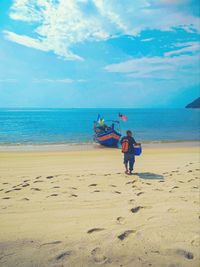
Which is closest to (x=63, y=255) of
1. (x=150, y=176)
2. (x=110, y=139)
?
(x=150, y=176)

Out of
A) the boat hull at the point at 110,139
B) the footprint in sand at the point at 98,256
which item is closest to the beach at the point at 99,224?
the footprint in sand at the point at 98,256

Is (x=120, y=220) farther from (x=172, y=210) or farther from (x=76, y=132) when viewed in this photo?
(x=76, y=132)

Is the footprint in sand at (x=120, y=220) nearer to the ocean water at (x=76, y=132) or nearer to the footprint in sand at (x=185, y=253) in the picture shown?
the footprint in sand at (x=185, y=253)

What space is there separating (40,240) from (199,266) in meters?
2.19

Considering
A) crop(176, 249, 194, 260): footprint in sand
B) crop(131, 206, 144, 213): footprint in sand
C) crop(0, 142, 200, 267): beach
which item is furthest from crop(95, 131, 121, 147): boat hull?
crop(176, 249, 194, 260): footprint in sand

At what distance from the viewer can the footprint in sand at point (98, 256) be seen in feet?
10.9

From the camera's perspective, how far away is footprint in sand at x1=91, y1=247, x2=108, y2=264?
333cm

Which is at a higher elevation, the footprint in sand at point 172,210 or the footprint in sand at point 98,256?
the footprint in sand at point 98,256

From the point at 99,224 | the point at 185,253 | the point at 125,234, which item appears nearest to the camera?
the point at 185,253

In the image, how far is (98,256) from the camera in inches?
135

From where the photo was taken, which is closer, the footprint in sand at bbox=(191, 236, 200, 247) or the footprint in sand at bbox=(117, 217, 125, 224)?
the footprint in sand at bbox=(191, 236, 200, 247)

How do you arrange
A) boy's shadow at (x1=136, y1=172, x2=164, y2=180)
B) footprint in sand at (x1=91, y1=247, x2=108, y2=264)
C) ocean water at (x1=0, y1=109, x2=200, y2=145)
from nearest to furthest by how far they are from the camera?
footprint in sand at (x1=91, y1=247, x2=108, y2=264) → boy's shadow at (x1=136, y1=172, x2=164, y2=180) → ocean water at (x1=0, y1=109, x2=200, y2=145)

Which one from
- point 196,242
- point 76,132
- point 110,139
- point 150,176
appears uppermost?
point 196,242

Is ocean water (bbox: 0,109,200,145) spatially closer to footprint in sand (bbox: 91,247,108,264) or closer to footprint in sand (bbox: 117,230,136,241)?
footprint in sand (bbox: 117,230,136,241)
